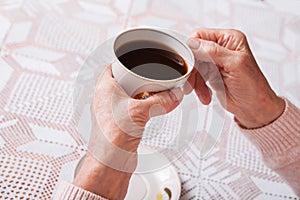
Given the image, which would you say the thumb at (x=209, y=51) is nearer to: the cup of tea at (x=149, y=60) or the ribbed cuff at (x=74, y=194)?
the cup of tea at (x=149, y=60)

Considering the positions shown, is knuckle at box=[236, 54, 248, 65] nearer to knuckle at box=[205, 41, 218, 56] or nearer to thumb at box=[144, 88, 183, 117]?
knuckle at box=[205, 41, 218, 56]

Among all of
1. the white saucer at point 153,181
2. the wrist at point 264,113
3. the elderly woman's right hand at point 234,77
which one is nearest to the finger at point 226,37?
the elderly woman's right hand at point 234,77

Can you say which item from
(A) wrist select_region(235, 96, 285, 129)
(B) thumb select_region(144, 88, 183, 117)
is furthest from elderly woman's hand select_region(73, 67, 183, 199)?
(A) wrist select_region(235, 96, 285, 129)

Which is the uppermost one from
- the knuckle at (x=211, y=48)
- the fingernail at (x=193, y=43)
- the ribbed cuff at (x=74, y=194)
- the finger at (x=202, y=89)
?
the fingernail at (x=193, y=43)

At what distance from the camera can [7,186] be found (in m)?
0.90

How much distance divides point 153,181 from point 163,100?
27 cm

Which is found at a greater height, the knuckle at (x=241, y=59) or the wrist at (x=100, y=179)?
the knuckle at (x=241, y=59)

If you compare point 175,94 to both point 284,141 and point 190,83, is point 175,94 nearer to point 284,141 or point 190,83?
point 190,83

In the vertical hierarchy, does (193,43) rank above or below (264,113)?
above

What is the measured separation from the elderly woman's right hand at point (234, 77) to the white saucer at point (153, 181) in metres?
0.16

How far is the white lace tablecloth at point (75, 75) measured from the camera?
0.97m

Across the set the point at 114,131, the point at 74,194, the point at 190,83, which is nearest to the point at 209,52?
the point at 190,83

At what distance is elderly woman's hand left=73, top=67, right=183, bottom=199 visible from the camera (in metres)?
0.72

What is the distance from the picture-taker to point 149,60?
2.44 ft
